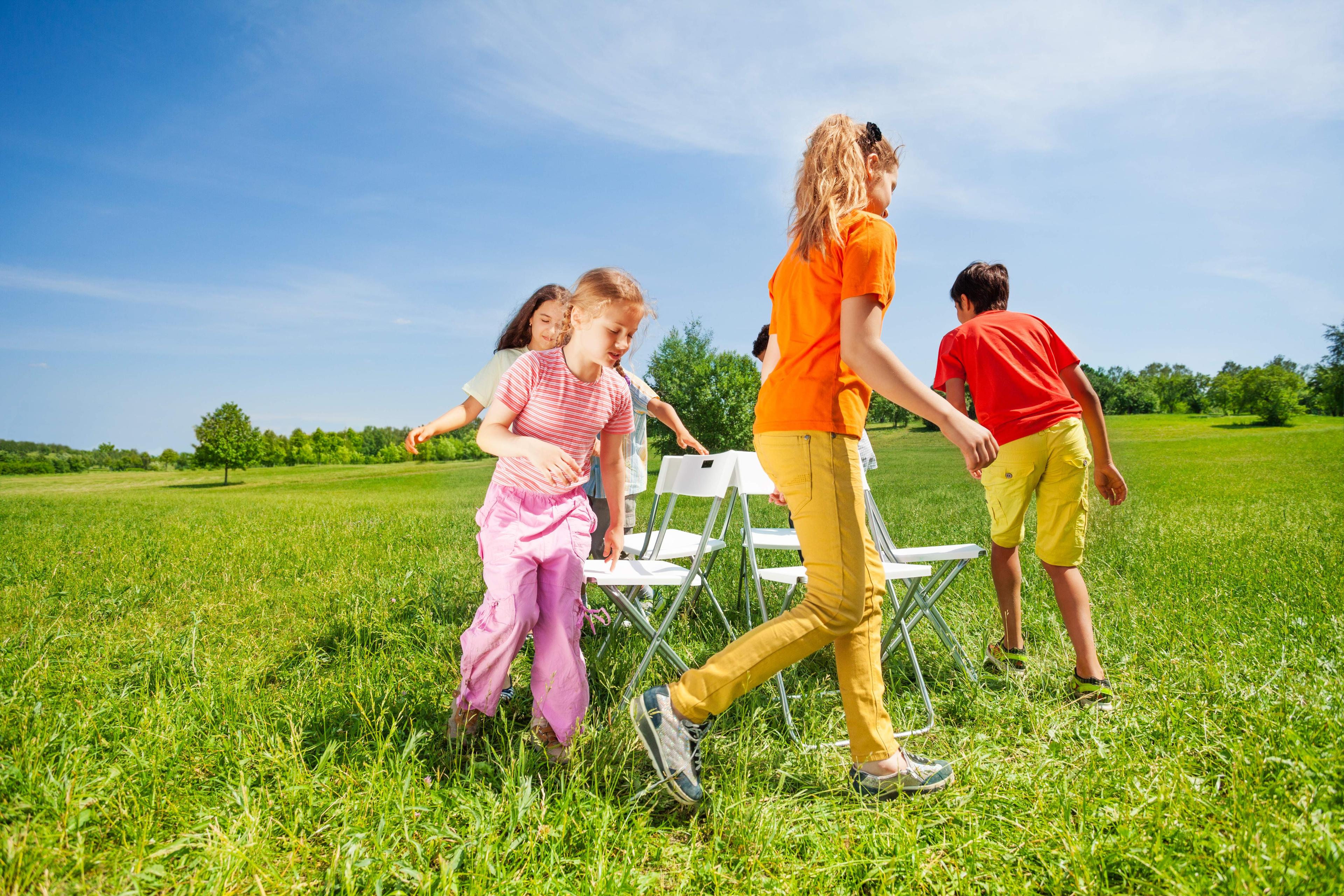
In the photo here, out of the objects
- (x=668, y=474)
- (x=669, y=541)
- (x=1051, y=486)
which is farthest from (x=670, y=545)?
(x=1051, y=486)

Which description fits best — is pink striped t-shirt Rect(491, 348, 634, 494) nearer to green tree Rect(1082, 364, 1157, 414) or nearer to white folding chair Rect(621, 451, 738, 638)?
white folding chair Rect(621, 451, 738, 638)

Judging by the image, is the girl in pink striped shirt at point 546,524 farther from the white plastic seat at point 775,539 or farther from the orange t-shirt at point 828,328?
the white plastic seat at point 775,539

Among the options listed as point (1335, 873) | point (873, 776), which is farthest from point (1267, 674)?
point (873, 776)

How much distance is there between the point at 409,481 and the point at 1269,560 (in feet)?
94.7

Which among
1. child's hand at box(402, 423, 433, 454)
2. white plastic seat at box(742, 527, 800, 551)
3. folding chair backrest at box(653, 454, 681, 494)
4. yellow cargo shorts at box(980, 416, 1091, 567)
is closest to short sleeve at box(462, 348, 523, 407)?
child's hand at box(402, 423, 433, 454)

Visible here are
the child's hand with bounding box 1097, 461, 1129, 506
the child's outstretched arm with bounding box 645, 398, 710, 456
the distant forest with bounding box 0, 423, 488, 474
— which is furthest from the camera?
the distant forest with bounding box 0, 423, 488, 474

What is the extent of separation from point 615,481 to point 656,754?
3.42 ft

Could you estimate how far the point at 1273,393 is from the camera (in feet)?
163

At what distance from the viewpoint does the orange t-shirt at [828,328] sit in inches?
81.3

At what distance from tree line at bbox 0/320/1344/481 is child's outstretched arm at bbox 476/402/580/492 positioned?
21.3 metres

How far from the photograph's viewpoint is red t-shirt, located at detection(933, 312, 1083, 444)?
3189 mm

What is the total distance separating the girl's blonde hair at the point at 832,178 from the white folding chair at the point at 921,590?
3.88 feet

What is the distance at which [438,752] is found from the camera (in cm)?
244

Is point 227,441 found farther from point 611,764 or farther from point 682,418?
point 611,764
